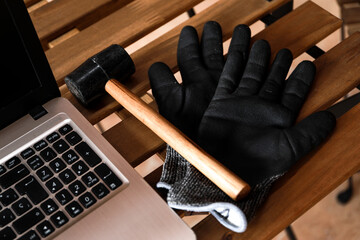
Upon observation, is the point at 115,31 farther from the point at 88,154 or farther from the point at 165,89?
the point at 88,154

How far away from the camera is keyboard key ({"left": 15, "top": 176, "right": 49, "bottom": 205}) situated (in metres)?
0.63

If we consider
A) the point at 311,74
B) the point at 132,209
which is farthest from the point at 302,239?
the point at 132,209

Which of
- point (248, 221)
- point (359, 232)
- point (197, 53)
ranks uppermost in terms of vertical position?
point (197, 53)

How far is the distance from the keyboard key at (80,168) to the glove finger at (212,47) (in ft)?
0.86

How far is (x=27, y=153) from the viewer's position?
0.67m

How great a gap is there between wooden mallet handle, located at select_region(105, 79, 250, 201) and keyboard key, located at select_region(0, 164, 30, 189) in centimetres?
17

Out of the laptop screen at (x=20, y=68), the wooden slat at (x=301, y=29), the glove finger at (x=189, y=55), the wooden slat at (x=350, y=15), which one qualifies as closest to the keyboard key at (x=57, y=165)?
the laptop screen at (x=20, y=68)

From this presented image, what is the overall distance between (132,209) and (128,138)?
0.14m

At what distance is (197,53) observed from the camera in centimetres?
81

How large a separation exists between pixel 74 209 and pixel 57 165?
0.07 metres

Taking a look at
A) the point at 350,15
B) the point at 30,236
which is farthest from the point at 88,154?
the point at 350,15

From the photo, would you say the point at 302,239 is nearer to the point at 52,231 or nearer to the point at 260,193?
the point at 260,193

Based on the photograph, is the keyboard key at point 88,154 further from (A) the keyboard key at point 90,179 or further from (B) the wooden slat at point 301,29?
(B) the wooden slat at point 301,29

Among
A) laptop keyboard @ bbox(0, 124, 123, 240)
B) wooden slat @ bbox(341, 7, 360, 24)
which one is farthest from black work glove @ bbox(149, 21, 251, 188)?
wooden slat @ bbox(341, 7, 360, 24)
